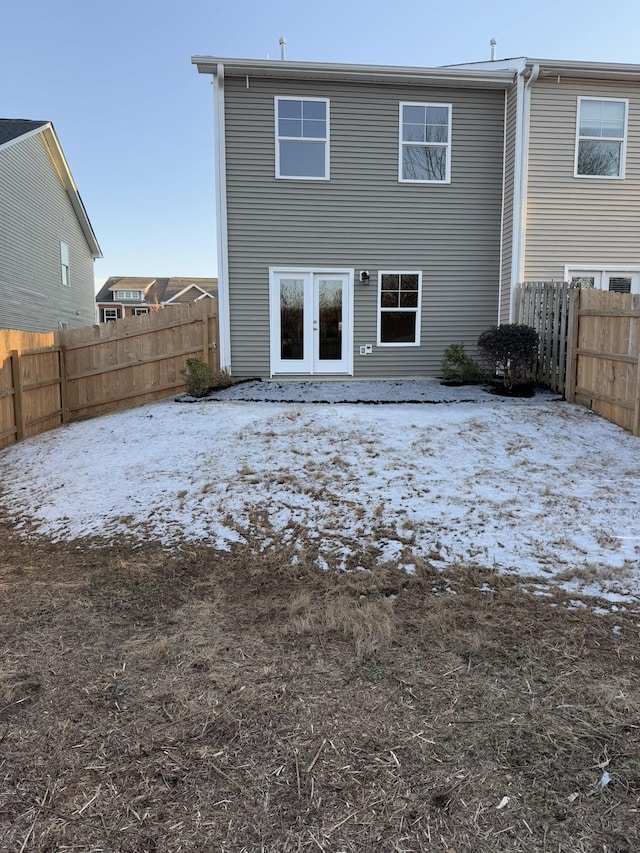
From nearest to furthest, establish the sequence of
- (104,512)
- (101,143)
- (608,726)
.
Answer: (608,726), (104,512), (101,143)

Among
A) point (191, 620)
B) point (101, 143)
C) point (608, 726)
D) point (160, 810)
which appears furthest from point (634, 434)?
point (101, 143)

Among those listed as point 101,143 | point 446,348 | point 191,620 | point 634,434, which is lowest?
point 191,620

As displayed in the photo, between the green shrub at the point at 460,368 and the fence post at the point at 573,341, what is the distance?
6.60 feet

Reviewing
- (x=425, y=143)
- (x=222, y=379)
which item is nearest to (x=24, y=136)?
(x=222, y=379)

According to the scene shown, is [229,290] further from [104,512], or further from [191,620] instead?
[191,620]

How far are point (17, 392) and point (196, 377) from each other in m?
2.71

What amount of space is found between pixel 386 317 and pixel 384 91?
4.16m

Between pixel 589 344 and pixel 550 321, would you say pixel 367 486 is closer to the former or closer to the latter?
pixel 589 344

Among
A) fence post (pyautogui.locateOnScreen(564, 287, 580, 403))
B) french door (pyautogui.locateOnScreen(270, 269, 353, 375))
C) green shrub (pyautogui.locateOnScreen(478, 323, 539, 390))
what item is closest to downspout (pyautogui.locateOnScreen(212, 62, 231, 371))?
french door (pyautogui.locateOnScreen(270, 269, 353, 375))

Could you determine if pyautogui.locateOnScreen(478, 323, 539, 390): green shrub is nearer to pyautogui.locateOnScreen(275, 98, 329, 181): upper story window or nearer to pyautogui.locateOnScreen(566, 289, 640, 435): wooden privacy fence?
pyautogui.locateOnScreen(566, 289, 640, 435): wooden privacy fence

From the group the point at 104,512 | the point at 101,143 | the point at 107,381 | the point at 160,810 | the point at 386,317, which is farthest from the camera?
the point at 101,143

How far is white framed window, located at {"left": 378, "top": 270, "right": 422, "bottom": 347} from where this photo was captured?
37.5ft

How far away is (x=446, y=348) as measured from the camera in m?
11.5

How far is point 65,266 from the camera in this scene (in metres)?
20.7
